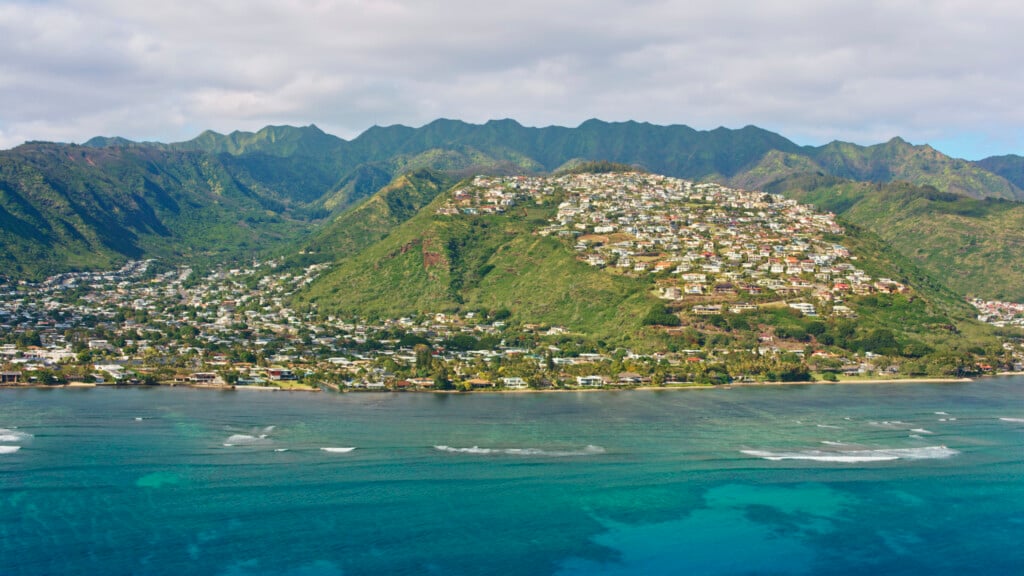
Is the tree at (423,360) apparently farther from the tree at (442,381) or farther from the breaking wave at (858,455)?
the breaking wave at (858,455)

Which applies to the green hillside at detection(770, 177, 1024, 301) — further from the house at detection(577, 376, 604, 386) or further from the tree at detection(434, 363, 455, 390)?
the tree at detection(434, 363, 455, 390)

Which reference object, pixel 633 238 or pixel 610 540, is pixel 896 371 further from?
pixel 610 540

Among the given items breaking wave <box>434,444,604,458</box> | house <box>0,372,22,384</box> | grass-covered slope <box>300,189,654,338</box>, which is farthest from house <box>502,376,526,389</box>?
house <box>0,372,22,384</box>

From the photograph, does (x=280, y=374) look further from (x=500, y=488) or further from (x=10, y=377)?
(x=500, y=488)

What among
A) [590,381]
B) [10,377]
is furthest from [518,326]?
[10,377]

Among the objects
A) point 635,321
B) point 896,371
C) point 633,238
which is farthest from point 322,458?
point 633,238

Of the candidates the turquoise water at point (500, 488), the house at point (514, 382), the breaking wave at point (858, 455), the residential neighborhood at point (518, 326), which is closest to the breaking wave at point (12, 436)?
the turquoise water at point (500, 488)
